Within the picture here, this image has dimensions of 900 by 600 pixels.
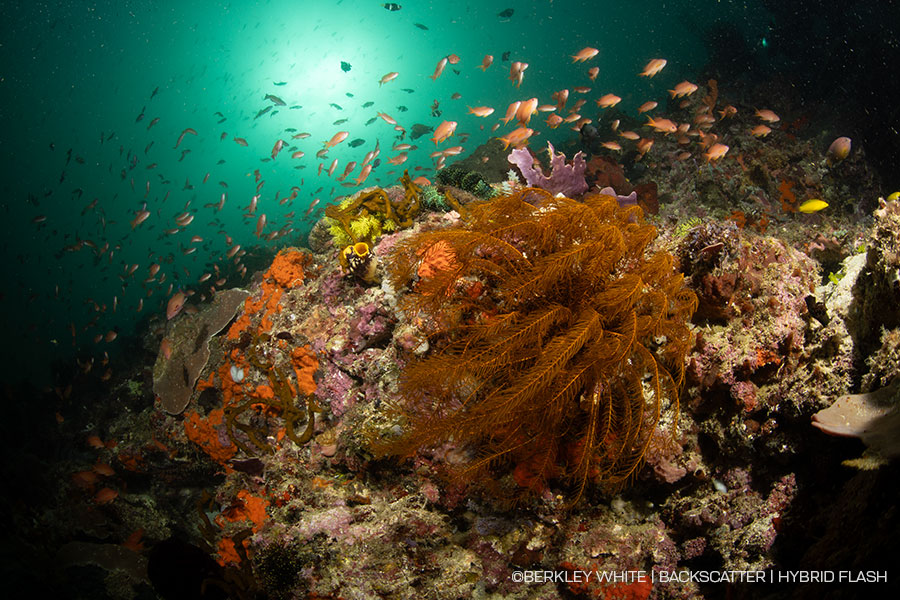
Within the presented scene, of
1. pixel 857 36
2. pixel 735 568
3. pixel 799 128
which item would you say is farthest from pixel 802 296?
pixel 857 36

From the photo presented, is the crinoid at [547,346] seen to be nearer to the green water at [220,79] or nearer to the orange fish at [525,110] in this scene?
the orange fish at [525,110]

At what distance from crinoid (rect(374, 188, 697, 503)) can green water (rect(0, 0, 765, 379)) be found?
32.1 m

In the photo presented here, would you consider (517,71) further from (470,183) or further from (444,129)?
(470,183)

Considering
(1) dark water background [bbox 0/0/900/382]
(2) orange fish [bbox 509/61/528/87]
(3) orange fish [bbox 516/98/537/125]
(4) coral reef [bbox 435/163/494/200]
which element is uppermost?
(1) dark water background [bbox 0/0/900/382]

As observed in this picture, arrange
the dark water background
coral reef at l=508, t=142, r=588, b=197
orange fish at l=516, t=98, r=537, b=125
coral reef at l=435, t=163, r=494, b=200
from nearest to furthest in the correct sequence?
1. coral reef at l=508, t=142, r=588, b=197
2. coral reef at l=435, t=163, r=494, b=200
3. orange fish at l=516, t=98, r=537, b=125
4. the dark water background

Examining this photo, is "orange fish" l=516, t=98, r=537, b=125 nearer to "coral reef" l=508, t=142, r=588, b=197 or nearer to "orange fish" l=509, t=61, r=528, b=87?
"orange fish" l=509, t=61, r=528, b=87

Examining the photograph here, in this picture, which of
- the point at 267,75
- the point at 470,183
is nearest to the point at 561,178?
the point at 470,183

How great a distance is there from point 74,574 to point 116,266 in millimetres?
118095

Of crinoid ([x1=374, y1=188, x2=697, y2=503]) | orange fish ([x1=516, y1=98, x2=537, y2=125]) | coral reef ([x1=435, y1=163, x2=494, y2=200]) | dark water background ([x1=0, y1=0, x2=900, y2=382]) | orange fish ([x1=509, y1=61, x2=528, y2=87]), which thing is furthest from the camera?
dark water background ([x1=0, y1=0, x2=900, y2=382])

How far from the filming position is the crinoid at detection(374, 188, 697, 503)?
2.36 metres

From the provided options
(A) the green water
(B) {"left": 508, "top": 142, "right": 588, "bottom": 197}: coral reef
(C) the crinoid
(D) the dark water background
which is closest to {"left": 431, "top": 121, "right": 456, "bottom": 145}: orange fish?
(B) {"left": 508, "top": 142, "right": 588, "bottom": 197}: coral reef

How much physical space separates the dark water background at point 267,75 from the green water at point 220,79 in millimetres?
285

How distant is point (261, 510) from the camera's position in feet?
13.4

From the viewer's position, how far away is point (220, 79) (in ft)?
194
